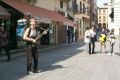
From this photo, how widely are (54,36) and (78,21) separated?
22.9 meters

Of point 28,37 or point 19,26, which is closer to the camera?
point 28,37

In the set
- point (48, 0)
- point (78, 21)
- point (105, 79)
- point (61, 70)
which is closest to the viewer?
point (105, 79)

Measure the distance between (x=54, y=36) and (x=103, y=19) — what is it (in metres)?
117

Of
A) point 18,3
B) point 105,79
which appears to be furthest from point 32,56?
point 18,3

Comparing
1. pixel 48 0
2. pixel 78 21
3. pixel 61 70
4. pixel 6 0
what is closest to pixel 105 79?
pixel 61 70

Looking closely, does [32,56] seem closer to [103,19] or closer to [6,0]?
[6,0]

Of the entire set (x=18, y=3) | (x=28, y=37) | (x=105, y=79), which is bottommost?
(x=105, y=79)

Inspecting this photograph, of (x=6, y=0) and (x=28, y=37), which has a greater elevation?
(x=6, y=0)

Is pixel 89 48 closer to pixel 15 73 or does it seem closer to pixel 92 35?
pixel 92 35

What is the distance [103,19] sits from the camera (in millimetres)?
151625

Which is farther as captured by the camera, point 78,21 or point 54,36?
point 78,21

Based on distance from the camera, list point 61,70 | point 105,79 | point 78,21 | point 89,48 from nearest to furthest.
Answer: point 105,79 → point 61,70 → point 89,48 → point 78,21

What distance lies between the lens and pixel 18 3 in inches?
950

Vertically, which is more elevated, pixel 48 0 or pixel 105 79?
pixel 48 0
